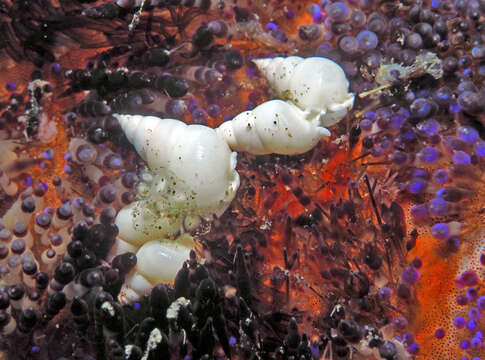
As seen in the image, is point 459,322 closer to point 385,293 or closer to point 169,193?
point 385,293

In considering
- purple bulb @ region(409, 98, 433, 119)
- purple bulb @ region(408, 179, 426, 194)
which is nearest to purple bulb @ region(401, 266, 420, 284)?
purple bulb @ region(408, 179, 426, 194)

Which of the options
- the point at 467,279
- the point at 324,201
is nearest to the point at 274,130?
the point at 324,201

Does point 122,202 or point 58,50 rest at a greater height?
point 58,50

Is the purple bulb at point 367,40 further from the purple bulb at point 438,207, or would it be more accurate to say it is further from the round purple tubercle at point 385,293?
the round purple tubercle at point 385,293

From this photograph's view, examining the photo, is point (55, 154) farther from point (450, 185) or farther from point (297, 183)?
point (450, 185)

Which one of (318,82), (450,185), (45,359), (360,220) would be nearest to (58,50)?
(318,82)

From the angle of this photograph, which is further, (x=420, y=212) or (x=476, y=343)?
(x=420, y=212)

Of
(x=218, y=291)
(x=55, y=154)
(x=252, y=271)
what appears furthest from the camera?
(x=55, y=154)
